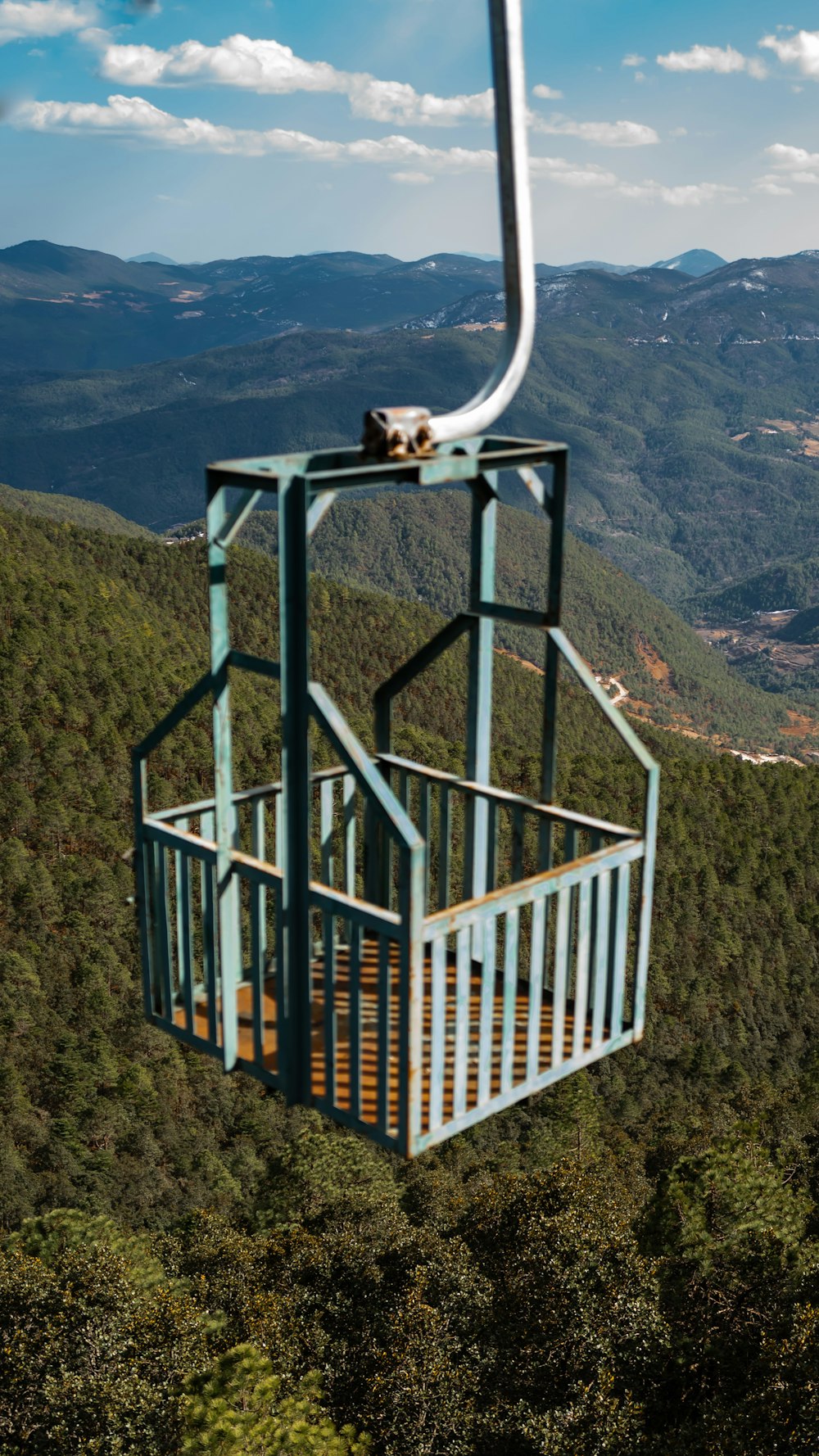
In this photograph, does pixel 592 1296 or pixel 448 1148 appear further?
pixel 448 1148

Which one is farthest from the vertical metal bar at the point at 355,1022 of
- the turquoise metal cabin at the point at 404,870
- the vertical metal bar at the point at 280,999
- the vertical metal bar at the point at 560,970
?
the vertical metal bar at the point at 560,970

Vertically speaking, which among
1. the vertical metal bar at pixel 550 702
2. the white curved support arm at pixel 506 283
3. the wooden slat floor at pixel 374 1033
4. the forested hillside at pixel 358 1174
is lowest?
the forested hillside at pixel 358 1174

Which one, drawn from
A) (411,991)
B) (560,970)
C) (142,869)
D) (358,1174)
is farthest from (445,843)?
(358,1174)

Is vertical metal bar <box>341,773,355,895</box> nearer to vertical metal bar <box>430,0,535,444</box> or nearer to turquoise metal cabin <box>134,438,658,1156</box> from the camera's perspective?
turquoise metal cabin <box>134,438,658,1156</box>

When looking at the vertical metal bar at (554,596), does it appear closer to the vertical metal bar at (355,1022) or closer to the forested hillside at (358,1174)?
the vertical metal bar at (355,1022)

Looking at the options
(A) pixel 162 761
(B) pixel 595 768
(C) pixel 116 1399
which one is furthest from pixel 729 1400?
(B) pixel 595 768

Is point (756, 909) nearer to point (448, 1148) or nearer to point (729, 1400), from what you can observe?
point (448, 1148)
